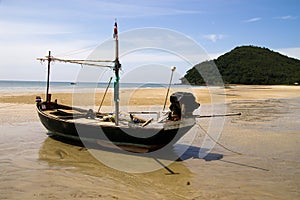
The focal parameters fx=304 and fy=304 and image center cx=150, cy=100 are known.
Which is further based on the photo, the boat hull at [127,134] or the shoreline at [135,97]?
the shoreline at [135,97]

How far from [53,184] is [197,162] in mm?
4190

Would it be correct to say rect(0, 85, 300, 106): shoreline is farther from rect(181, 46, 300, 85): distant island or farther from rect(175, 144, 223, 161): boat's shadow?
rect(181, 46, 300, 85): distant island

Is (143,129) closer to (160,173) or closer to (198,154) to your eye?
(160,173)

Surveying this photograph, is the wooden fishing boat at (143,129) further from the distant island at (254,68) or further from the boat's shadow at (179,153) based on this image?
the distant island at (254,68)

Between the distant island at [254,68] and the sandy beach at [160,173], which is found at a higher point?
the distant island at [254,68]

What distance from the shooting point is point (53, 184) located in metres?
6.85

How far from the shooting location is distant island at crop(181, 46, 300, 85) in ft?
281

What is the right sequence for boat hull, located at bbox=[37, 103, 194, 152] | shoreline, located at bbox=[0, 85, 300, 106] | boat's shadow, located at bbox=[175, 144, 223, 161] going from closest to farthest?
boat hull, located at bbox=[37, 103, 194, 152] → boat's shadow, located at bbox=[175, 144, 223, 161] → shoreline, located at bbox=[0, 85, 300, 106]

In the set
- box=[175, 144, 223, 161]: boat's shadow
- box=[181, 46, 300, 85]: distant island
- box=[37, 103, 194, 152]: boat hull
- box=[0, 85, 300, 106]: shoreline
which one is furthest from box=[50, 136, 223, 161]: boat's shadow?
box=[181, 46, 300, 85]: distant island

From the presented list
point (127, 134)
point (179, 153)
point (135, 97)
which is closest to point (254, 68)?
point (135, 97)

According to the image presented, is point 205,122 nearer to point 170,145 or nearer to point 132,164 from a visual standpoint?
point 170,145

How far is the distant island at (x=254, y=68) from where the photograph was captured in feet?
281

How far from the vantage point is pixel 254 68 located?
96688 mm

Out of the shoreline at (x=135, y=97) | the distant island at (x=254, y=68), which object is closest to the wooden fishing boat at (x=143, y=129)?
the shoreline at (x=135, y=97)
